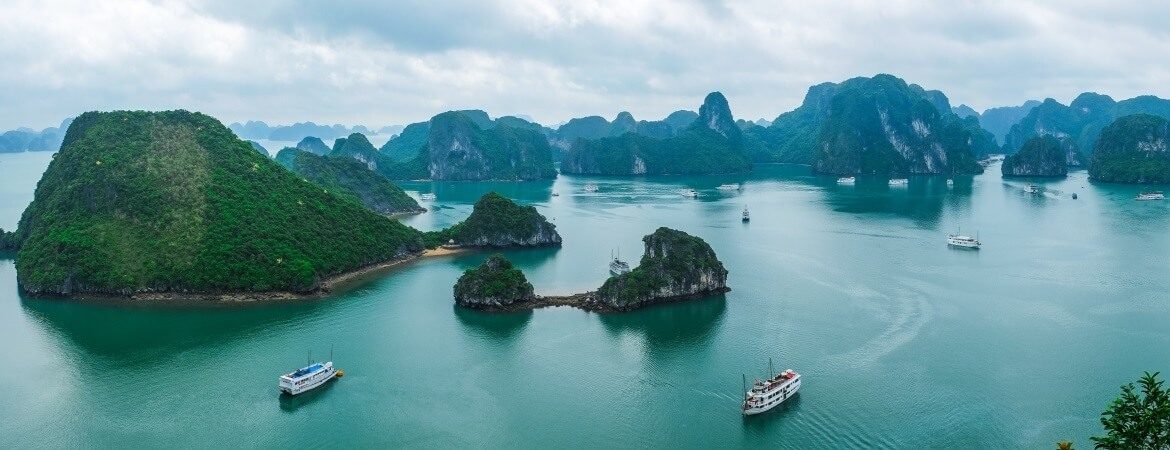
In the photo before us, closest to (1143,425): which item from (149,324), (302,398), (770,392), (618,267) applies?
(770,392)

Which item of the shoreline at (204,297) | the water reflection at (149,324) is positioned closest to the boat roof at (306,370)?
the water reflection at (149,324)

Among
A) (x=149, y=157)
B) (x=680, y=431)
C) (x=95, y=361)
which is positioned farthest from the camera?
(x=149, y=157)

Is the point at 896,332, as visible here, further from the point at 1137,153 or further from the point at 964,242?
the point at 1137,153

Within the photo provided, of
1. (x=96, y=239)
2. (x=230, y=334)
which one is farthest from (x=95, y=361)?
(x=96, y=239)

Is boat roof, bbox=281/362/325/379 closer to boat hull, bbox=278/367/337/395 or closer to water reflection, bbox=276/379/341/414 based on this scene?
boat hull, bbox=278/367/337/395

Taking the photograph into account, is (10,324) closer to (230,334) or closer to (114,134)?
(230,334)

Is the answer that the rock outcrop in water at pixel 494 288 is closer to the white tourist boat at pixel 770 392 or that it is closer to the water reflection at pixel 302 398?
the water reflection at pixel 302 398

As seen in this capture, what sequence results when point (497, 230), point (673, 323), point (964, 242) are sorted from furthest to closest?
point (497, 230)
point (964, 242)
point (673, 323)
